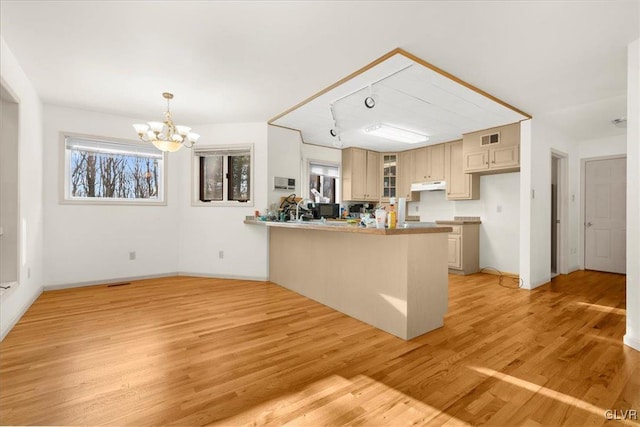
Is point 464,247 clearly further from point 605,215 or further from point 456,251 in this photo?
point 605,215

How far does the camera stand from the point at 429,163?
597 cm

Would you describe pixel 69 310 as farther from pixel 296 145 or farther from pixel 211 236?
pixel 296 145

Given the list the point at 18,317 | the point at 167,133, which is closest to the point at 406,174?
the point at 167,133

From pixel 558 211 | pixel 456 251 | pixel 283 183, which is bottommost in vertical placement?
pixel 456 251

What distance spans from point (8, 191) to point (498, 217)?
269 inches

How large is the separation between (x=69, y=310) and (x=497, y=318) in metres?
4.66

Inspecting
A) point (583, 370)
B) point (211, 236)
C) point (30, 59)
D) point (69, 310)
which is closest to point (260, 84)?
point (30, 59)

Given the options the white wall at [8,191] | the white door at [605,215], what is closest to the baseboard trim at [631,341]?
the white door at [605,215]

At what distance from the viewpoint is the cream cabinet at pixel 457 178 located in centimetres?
528

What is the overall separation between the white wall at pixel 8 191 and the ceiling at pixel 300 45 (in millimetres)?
609

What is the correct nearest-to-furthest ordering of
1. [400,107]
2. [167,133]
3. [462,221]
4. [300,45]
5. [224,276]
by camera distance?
[300,45]
[167,133]
[400,107]
[224,276]
[462,221]

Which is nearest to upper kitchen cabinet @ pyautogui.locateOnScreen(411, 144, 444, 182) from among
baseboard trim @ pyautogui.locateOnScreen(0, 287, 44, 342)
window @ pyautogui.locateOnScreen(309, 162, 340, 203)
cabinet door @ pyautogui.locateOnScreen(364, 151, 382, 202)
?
cabinet door @ pyautogui.locateOnScreen(364, 151, 382, 202)

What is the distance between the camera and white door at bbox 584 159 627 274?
5176 millimetres

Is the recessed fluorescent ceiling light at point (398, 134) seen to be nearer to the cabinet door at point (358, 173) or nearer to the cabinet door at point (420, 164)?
the cabinet door at point (420, 164)
